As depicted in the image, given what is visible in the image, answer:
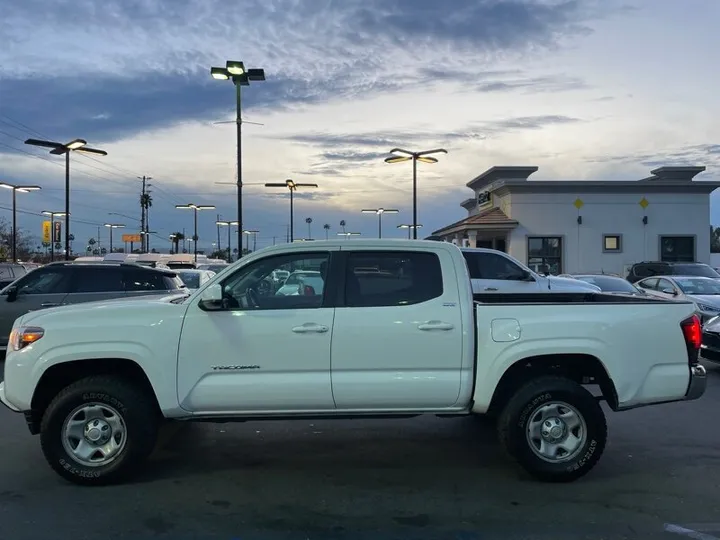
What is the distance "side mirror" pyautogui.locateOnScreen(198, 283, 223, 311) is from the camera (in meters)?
5.38

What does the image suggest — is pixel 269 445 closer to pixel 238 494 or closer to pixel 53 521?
pixel 238 494

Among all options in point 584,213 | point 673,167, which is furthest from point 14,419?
point 673,167

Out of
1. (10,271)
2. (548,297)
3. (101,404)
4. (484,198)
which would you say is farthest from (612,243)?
(101,404)

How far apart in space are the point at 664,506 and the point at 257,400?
3.17 m

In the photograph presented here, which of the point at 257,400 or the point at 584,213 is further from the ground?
the point at 584,213

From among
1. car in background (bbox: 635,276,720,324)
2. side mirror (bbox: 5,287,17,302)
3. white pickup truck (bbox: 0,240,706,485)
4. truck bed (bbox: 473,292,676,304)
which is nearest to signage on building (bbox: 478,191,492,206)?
car in background (bbox: 635,276,720,324)

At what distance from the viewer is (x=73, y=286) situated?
12.2m

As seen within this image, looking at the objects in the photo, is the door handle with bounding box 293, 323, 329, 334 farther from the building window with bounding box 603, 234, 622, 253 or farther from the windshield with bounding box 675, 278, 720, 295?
the building window with bounding box 603, 234, 622, 253

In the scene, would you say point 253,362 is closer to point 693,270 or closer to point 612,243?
point 693,270

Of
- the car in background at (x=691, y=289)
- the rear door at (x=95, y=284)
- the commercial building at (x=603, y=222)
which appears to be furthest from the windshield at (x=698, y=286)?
the commercial building at (x=603, y=222)

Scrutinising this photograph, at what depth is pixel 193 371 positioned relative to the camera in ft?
Answer: 17.7

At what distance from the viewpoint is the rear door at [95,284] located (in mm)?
12094

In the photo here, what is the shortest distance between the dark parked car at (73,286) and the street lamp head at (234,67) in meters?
7.11

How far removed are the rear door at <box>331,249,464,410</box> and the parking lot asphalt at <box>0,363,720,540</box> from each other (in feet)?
2.41
